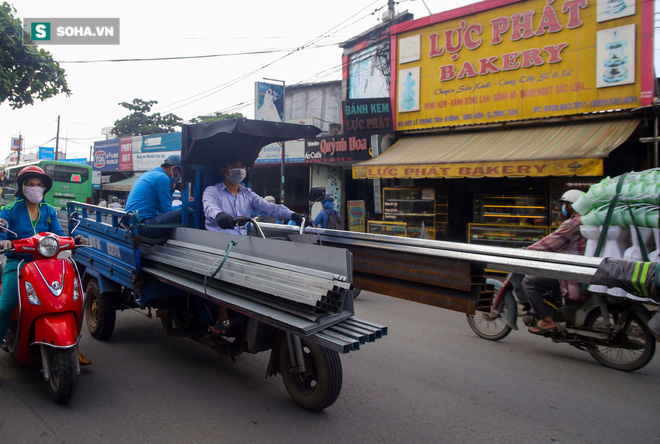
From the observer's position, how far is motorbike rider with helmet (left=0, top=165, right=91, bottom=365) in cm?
379

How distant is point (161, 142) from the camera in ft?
95.0

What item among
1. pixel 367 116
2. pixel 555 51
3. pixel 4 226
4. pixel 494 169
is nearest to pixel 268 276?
pixel 4 226

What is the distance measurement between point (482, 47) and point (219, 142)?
9.83 metres

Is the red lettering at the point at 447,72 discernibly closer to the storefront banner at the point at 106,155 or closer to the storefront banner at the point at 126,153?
the storefront banner at the point at 126,153

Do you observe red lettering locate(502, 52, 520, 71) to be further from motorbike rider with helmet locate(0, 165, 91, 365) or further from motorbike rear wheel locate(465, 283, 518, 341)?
motorbike rider with helmet locate(0, 165, 91, 365)

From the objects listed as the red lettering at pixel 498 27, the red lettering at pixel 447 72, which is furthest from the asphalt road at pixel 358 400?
the red lettering at pixel 447 72

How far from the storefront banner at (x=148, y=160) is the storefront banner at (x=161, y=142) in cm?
28

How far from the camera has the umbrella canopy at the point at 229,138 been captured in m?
4.21

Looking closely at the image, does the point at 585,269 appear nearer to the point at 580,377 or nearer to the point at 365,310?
the point at 580,377

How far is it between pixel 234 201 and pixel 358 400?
2.39 m

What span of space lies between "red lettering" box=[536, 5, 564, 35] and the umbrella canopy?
9.22 m

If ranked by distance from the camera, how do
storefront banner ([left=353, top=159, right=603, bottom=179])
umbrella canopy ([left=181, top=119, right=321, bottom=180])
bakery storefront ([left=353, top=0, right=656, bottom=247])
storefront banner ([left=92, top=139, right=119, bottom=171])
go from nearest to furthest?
1. umbrella canopy ([left=181, top=119, right=321, bottom=180])
2. storefront banner ([left=353, top=159, right=603, bottom=179])
3. bakery storefront ([left=353, top=0, right=656, bottom=247])
4. storefront banner ([left=92, top=139, right=119, bottom=171])

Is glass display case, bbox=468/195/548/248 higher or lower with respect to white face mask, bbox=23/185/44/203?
lower

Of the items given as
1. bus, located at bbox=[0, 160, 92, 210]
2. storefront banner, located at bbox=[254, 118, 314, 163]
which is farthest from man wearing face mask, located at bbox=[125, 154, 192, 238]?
bus, located at bbox=[0, 160, 92, 210]
